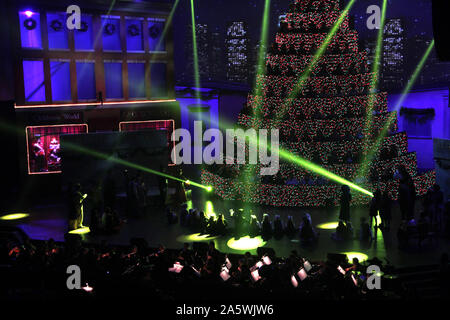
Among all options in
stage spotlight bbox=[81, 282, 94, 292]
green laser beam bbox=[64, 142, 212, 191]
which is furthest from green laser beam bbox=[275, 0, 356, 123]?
stage spotlight bbox=[81, 282, 94, 292]

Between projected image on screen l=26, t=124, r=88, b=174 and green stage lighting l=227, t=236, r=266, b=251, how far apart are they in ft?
43.5

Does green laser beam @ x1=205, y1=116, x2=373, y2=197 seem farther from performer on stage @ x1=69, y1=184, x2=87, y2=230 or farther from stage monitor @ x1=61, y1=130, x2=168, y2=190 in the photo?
performer on stage @ x1=69, y1=184, x2=87, y2=230

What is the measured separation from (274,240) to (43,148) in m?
15.4

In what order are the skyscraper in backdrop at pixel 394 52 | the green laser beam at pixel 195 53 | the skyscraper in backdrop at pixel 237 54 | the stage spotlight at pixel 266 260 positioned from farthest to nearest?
the skyscraper in backdrop at pixel 237 54, the skyscraper in backdrop at pixel 394 52, the green laser beam at pixel 195 53, the stage spotlight at pixel 266 260

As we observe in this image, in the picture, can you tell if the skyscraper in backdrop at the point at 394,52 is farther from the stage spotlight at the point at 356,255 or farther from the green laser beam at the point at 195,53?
the stage spotlight at the point at 356,255

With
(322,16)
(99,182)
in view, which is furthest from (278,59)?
(99,182)

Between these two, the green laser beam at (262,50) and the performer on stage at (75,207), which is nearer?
the performer on stage at (75,207)

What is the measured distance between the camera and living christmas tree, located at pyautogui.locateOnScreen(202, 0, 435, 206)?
65.8 feet

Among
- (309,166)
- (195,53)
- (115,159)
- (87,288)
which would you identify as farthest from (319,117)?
(195,53)

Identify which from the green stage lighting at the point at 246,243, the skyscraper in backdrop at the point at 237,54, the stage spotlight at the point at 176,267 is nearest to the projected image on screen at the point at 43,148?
the green stage lighting at the point at 246,243

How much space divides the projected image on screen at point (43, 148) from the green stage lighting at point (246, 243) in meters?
13.3

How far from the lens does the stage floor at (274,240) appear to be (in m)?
14.0
